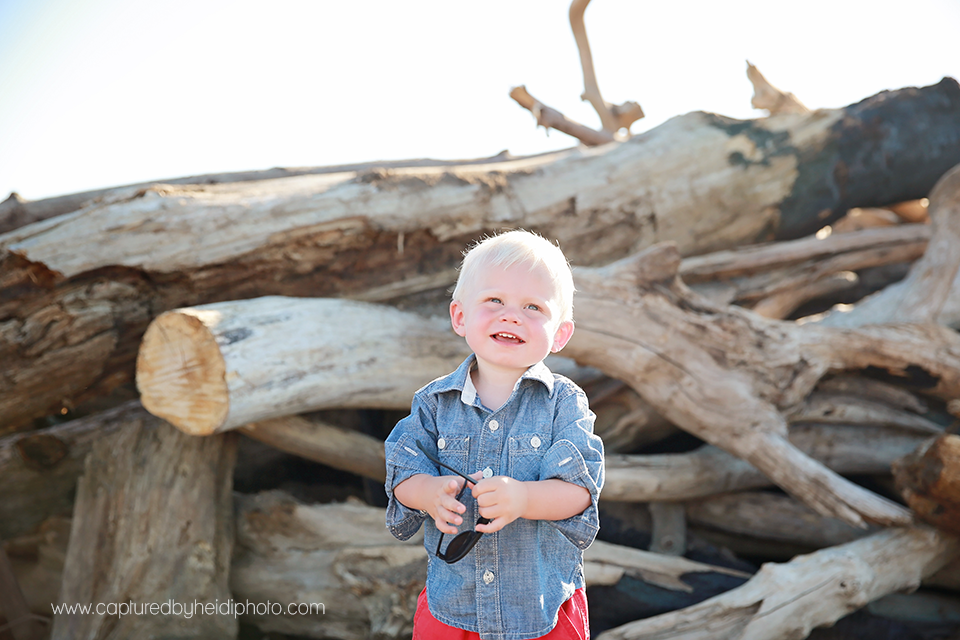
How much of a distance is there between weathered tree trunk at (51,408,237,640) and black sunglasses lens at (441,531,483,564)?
2.34 meters

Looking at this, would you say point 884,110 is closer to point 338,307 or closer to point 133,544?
point 338,307

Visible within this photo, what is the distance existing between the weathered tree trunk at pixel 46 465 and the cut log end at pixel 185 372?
852 mm

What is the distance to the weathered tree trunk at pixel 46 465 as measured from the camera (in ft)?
11.7

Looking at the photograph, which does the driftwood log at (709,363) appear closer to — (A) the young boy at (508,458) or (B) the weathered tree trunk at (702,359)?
(B) the weathered tree trunk at (702,359)

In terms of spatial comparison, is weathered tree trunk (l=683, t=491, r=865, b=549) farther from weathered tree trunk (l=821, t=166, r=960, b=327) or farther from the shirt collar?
the shirt collar

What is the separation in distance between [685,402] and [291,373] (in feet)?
6.51

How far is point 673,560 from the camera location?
11.5 feet

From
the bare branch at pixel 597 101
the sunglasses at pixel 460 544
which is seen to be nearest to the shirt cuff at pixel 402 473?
the sunglasses at pixel 460 544

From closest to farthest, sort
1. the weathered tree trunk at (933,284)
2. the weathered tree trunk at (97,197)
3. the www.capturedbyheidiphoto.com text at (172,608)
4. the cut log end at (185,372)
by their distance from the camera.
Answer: the cut log end at (185,372) < the www.capturedbyheidiphoto.com text at (172,608) < the weathered tree trunk at (97,197) < the weathered tree trunk at (933,284)

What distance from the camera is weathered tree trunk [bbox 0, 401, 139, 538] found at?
141 inches

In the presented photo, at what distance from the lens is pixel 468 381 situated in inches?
69.3

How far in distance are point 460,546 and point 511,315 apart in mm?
540

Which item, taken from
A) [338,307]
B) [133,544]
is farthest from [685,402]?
[133,544]

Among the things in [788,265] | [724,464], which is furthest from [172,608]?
[788,265]
